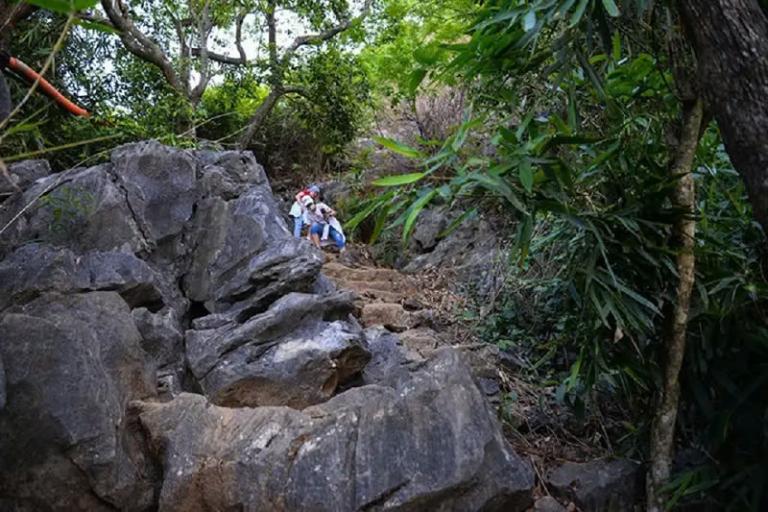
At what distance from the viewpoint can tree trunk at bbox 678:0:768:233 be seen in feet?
6.17

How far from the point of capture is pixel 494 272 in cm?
603

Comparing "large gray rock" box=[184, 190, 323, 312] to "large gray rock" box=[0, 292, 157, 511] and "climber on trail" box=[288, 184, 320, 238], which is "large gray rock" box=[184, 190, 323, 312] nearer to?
"large gray rock" box=[0, 292, 157, 511]

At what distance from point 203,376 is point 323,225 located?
14.4ft

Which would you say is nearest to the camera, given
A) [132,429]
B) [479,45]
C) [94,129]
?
[479,45]

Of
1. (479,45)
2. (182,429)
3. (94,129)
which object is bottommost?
(182,429)

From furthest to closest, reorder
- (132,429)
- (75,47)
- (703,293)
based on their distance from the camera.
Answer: (75,47)
(132,429)
(703,293)

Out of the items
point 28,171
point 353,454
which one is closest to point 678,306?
point 353,454

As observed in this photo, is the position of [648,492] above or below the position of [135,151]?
below

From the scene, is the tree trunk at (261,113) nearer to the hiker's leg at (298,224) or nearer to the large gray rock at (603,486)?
the hiker's leg at (298,224)

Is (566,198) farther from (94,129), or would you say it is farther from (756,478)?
(94,129)

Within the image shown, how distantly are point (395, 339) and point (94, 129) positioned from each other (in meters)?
4.25

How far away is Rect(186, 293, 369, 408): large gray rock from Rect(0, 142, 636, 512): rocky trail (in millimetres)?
13

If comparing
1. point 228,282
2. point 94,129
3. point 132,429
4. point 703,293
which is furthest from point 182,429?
point 94,129

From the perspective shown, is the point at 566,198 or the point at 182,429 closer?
the point at 566,198
